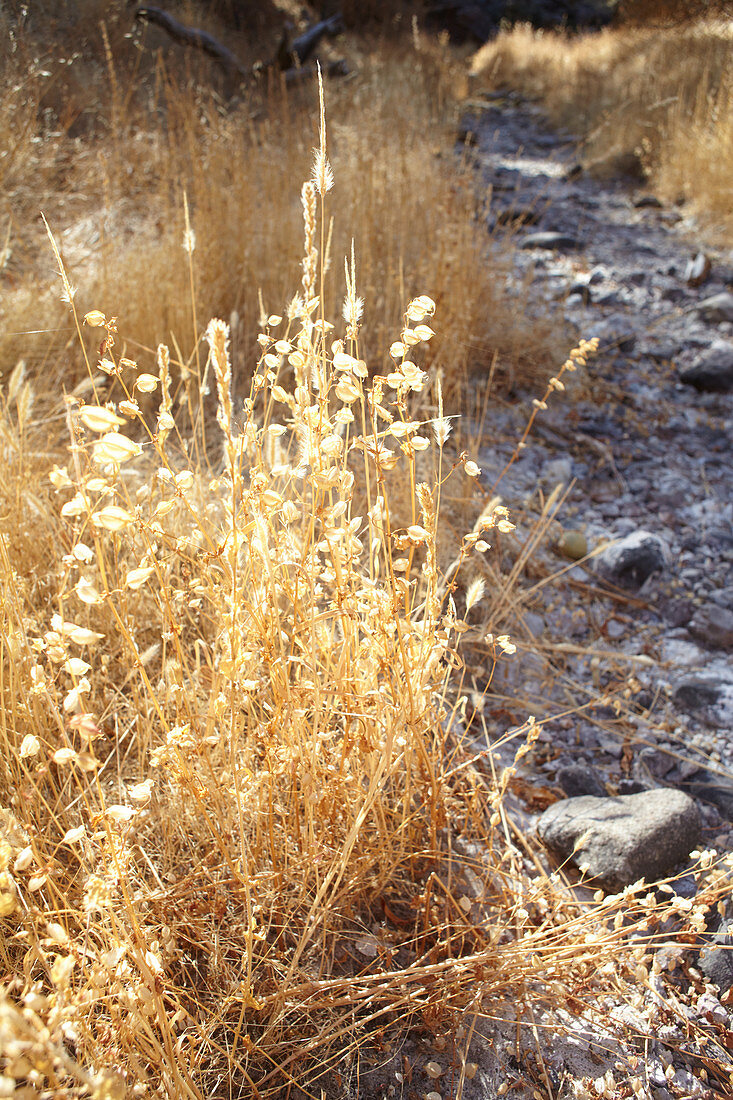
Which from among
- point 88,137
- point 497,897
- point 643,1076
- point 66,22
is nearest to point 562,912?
point 497,897

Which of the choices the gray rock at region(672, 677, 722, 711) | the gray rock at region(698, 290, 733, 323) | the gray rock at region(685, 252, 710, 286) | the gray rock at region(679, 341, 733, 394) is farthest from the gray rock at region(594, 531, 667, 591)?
the gray rock at region(685, 252, 710, 286)

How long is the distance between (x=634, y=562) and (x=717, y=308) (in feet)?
7.99

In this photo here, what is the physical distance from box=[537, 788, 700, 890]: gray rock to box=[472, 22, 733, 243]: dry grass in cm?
365

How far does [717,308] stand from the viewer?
13.3 ft

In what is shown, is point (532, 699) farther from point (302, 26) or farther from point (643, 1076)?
point (302, 26)

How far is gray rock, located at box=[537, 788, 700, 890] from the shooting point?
4.78 feet

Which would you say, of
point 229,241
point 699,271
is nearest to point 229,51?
point 229,241

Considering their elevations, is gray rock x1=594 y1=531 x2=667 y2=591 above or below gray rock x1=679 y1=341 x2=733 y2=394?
below

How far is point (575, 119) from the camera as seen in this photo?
8.48 m

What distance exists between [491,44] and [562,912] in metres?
15.7

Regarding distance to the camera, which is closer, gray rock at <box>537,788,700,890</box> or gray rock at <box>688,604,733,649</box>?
gray rock at <box>537,788,700,890</box>

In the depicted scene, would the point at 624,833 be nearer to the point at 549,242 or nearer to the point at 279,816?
the point at 279,816

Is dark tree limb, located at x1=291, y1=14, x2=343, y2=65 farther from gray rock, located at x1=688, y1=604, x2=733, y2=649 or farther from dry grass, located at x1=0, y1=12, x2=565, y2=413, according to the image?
gray rock, located at x1=688, y1=604, x2=733, y2=649

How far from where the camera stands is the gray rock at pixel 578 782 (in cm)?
171
